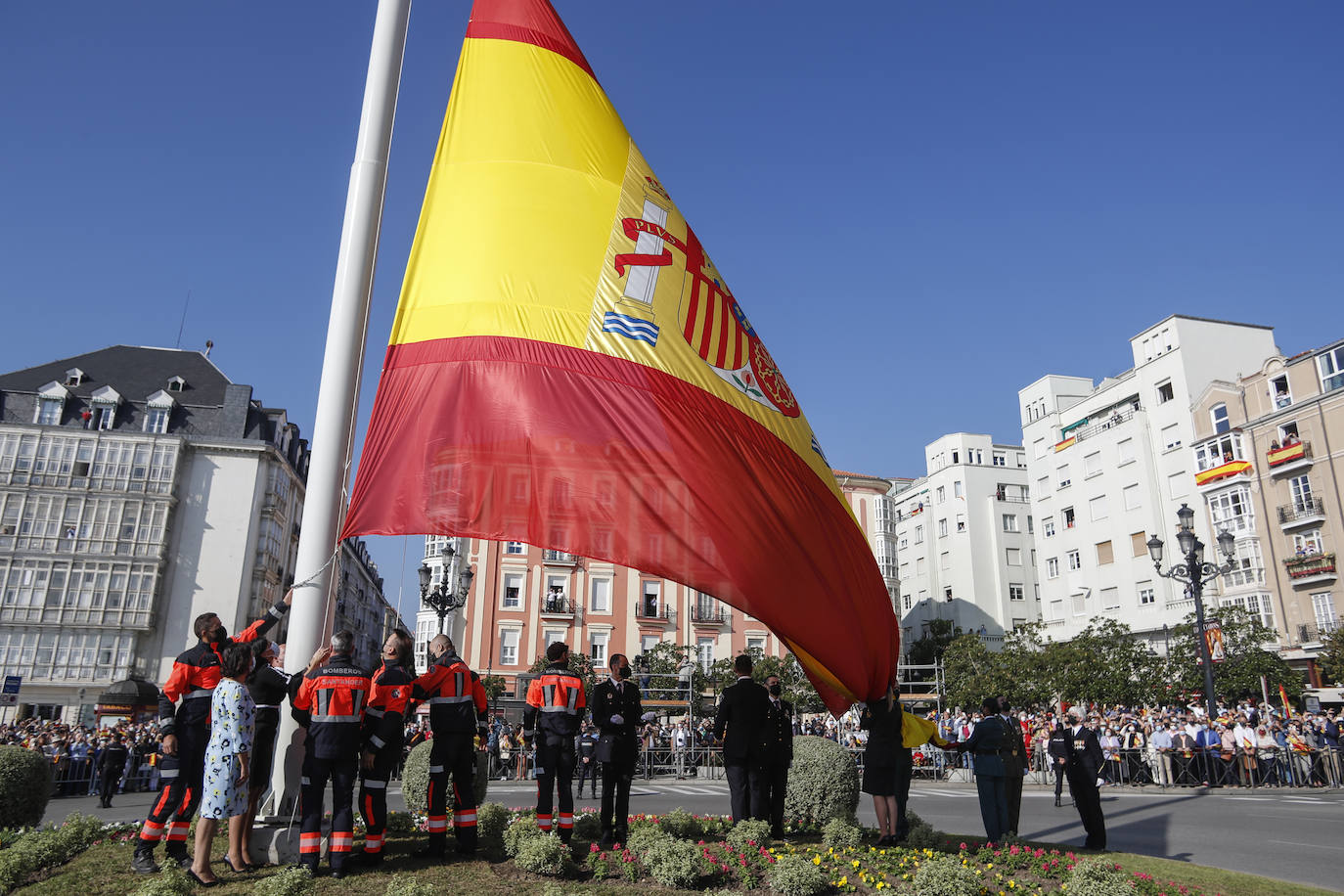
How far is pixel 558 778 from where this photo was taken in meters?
8.80

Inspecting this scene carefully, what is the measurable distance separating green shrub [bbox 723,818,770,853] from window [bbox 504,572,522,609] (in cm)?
5198

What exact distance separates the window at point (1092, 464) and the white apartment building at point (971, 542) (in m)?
15.2


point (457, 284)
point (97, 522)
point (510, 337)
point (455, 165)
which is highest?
point (97, 522)

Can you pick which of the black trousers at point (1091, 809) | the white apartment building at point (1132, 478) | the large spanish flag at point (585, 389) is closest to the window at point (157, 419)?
the large spanish flag at point (585, 389)

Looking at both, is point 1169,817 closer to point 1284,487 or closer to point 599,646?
point 1284,487

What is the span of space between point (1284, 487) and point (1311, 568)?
4532mm

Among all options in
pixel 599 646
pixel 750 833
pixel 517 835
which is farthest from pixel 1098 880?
pixel 599 646

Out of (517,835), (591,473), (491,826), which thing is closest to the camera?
(591,473)

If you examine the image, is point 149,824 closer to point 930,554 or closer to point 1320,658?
point 1320,658

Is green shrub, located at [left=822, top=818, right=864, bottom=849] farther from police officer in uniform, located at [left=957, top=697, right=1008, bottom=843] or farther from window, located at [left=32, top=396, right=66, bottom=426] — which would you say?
window, located at [left=32, top=396, right=66, bottom=426]

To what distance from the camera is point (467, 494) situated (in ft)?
23.1

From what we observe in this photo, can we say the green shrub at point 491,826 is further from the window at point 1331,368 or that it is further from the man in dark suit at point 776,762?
the window at point 1331,368

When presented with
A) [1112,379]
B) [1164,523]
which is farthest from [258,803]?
[1112,379]

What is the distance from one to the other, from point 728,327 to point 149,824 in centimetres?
644
